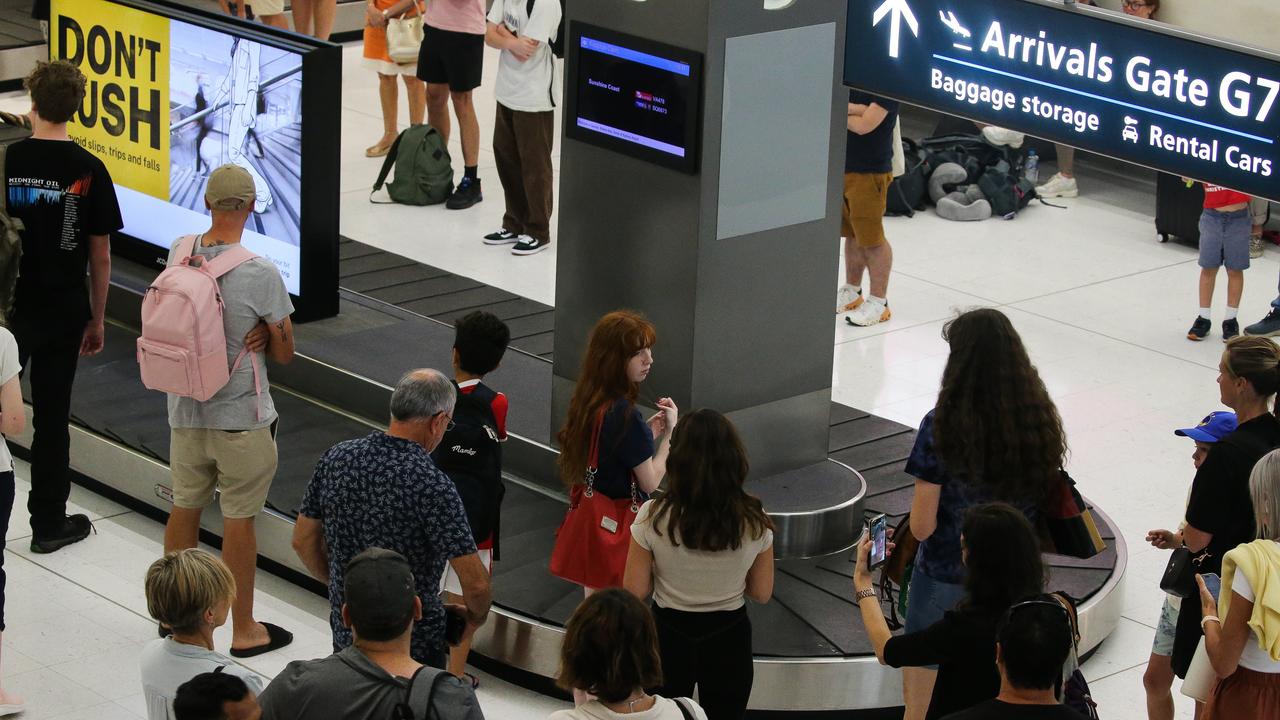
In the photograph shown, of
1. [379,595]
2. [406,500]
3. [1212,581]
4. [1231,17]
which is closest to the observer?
[379,595]

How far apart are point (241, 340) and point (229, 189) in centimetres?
52

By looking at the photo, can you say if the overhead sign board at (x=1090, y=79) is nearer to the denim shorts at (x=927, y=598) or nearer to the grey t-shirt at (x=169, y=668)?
the denim shorts at (x=927, y=598)

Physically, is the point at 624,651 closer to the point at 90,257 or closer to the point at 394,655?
the point at 394,655

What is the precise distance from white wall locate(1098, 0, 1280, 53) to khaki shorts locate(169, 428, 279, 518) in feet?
28.4

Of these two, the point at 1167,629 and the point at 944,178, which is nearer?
the point at 1167,629

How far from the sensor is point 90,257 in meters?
6.44

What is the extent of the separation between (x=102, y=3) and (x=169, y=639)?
566 cm

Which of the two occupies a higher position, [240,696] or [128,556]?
[240,696]

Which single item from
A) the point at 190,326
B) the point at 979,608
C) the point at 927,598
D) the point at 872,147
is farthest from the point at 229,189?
the point at 872,147

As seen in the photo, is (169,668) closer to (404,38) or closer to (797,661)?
(797,661)

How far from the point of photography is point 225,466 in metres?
5.82

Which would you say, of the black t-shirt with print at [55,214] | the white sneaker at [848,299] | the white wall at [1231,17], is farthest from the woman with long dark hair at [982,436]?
the white wall at [1231,17]

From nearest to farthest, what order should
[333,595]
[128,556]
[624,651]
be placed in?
[624,651]
[333,595]
[128,556]

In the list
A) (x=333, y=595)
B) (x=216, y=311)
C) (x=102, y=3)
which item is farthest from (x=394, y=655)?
(x=102, y=3)
